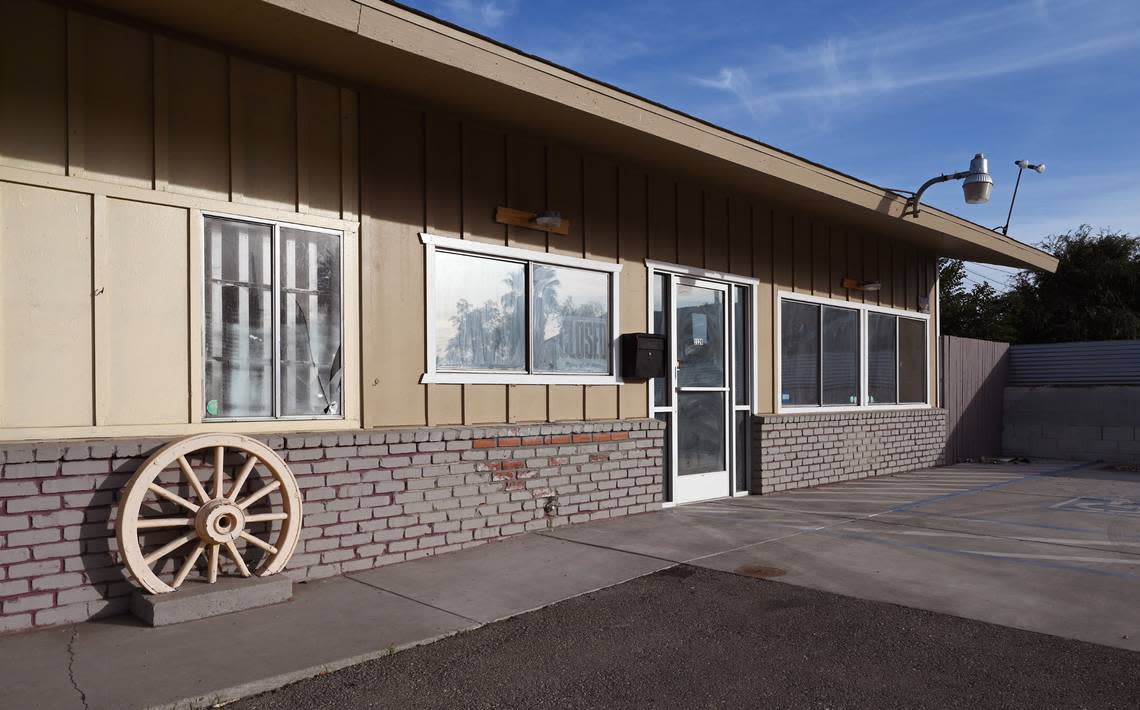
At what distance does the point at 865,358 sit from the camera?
36.6 ft

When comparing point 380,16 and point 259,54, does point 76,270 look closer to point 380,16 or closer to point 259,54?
point 259,54

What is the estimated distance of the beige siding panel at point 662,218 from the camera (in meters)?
8.17

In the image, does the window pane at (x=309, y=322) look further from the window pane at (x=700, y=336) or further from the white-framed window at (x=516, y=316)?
the window pane at (x=700, y=336)

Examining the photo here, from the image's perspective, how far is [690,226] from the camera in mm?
8586

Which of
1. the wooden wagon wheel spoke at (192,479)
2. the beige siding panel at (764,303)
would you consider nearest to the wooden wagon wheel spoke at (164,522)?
the wooden wagon wheel spoke at (192,479)

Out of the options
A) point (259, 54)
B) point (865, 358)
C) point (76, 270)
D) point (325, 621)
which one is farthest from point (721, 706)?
point (865, 358)

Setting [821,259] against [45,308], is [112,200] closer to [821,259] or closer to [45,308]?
[45,308]

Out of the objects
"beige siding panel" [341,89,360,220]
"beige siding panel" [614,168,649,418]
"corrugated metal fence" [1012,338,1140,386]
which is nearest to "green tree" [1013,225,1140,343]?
"corrugated metal fence" [1012,338,1140,386]

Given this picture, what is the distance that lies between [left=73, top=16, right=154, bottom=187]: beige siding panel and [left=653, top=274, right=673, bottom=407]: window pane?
15.5 feet

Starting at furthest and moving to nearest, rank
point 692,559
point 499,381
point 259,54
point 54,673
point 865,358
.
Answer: point 865,358
point 499,381
point 692,559
point 259,54
point 54,673

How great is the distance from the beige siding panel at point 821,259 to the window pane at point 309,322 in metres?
6.43

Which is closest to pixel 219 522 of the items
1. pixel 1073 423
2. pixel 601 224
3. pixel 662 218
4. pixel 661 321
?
pixel 601 224

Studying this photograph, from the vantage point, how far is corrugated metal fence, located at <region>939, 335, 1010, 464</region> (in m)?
13.0

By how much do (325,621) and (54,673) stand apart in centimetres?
127
